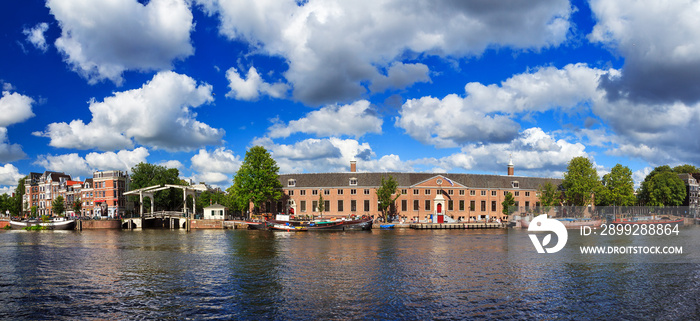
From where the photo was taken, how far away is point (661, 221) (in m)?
105

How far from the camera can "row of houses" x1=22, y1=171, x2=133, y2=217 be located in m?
121

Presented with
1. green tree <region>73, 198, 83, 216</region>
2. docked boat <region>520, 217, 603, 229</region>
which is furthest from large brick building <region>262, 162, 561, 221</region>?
green tree <region>73, 198, 83, 216</region>

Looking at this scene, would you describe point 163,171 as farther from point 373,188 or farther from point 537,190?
point 537,190

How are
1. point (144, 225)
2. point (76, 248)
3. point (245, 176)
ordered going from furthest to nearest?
point (144, 225) < point (245, 176) < point (76, 248)

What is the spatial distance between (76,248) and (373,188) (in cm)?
6372

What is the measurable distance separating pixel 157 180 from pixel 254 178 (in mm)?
30228

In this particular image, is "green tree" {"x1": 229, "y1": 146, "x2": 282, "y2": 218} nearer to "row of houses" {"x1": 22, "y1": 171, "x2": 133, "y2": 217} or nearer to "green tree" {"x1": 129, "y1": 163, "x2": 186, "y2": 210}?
"green tree" {"x1": 129, "y1": 163, "x2": 186, "y2": 210}

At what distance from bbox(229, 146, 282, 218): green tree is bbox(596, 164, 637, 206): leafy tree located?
69.2m

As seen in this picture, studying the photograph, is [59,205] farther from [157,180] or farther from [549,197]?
[549,197]

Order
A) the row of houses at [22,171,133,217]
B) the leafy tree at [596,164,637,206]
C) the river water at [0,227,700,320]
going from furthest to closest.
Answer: the row of houses at [22,171,133,217], the leafy tree at [596,164,637,206], the river water at [0,227,700,320]

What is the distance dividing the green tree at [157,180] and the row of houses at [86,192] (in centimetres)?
1000

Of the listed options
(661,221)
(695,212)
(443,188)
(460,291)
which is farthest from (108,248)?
(695,212)

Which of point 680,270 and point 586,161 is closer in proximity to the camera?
point 680,270

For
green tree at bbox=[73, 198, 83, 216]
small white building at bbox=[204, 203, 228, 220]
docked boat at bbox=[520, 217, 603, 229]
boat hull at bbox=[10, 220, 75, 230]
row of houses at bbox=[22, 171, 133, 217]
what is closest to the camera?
docked boat at bbox=[520, 217, 603, 229]
